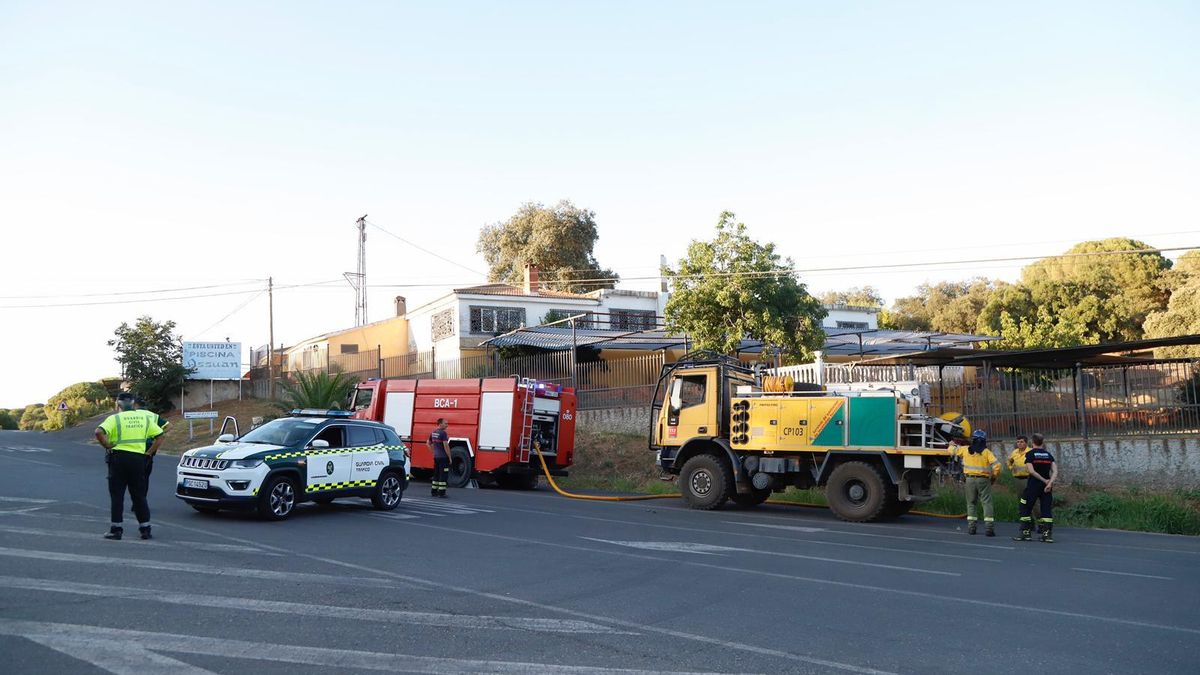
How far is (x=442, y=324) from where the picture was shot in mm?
42688

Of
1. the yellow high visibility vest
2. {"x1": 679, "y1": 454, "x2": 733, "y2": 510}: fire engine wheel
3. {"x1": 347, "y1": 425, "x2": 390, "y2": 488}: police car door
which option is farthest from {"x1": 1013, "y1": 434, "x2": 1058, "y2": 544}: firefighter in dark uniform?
the yellow high visibility vest

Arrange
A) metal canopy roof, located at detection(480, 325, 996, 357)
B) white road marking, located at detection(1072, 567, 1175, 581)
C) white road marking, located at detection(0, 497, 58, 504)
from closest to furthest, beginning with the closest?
white road marking, located at detection(1072, 567, 1175, 581)
white road marking, located at detection(0, 497, 58, 504)
metal canopy roof, located at detection(480, 325, 996, 357)

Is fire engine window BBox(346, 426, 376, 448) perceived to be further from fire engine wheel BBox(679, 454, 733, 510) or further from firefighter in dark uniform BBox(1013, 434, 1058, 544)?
firefighter in dark uniform BBox(1013, 434, 1058, 544)

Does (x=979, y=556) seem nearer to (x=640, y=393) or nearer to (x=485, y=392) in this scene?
(x=485, y=392)

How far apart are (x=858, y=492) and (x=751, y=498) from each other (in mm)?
2814

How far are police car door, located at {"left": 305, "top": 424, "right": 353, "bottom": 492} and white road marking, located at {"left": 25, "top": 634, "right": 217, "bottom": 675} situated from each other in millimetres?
8121

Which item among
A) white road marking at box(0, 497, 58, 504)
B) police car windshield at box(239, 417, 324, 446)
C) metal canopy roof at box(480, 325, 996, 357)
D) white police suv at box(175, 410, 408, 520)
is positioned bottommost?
white road marking at box(0, 497, 58, 504)

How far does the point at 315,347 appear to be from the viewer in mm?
54625

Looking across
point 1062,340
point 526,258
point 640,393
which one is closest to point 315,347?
point 526,258

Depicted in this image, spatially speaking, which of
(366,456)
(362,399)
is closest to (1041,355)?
(366,456)

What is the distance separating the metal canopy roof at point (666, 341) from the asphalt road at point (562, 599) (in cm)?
1948

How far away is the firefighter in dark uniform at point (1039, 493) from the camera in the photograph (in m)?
14.4

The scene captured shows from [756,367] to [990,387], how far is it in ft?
19.3

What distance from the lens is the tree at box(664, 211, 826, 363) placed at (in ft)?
88.6
